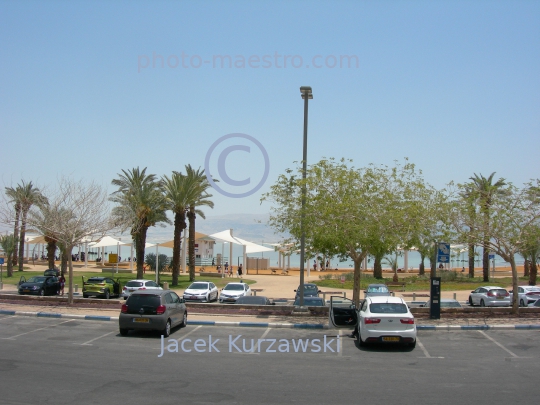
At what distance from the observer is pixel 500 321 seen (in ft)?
68.2

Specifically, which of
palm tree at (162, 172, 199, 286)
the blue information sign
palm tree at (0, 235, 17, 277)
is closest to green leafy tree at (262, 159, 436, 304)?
the blue information sign

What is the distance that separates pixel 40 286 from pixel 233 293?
457 inches

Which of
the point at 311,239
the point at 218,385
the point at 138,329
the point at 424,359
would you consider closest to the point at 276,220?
the point at 311,239

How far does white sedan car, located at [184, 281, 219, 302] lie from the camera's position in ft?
102

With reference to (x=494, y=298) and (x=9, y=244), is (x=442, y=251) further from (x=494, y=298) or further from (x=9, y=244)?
(x=9, y=244)

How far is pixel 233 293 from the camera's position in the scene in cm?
3103

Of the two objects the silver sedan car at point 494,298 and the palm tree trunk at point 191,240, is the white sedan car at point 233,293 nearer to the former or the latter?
the silver sedan car at point 494,298

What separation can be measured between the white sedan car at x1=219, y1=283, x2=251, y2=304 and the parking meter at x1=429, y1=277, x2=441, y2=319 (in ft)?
37.7

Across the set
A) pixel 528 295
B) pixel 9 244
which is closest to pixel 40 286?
pixel 9 244

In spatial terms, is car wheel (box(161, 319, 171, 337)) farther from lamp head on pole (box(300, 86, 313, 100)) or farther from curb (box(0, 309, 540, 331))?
lamp head on pole (box(300, 86, 313, 100))

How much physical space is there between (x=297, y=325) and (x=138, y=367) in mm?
8265

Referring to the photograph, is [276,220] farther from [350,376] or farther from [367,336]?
[350,376]

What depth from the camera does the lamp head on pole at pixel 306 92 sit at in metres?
22.5

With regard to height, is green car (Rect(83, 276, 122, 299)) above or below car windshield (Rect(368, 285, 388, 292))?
below
